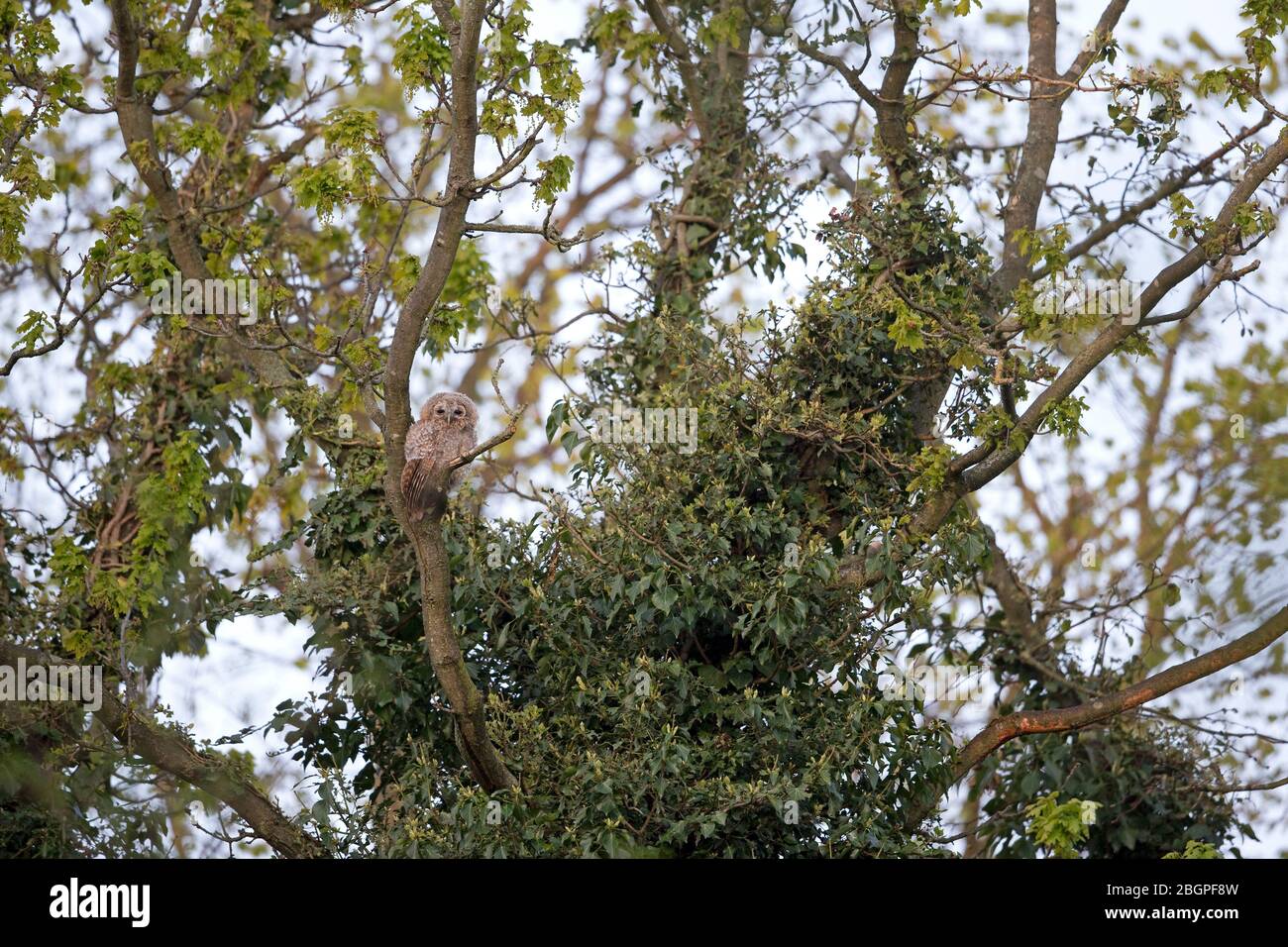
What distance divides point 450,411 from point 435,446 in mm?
346

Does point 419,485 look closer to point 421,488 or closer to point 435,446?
point 421,488

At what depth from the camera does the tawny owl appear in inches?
285

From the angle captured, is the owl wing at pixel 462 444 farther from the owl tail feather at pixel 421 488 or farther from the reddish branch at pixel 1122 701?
the reddish branch at pixel 1122 701

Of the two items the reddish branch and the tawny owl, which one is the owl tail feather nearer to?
the tawny owl

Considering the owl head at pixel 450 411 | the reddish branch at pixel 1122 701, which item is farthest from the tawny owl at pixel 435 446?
the reddish branch at pixel 1122 701

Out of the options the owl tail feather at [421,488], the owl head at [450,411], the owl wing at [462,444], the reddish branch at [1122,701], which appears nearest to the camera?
the owl tail feather at [421,488]

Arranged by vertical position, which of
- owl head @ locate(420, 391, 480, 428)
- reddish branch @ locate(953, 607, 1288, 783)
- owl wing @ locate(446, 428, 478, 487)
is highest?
owl head @ locate(420, 391, 480, 428)

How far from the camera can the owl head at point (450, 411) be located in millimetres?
8227

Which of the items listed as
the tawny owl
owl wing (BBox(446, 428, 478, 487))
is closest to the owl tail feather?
the tawny owl

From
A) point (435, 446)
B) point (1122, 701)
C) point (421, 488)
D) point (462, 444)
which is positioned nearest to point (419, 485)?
point (421, 488)

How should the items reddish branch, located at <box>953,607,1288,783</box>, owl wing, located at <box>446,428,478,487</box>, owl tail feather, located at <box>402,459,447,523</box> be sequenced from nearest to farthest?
owl tail feather, located at <box>402,459,447,523</box> < owl wing, located at <box>446,428,478,487</box> < reddish branch, located at <box>953,607,1288,783</box>

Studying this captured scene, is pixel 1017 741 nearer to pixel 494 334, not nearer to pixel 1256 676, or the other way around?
pixel 494 334

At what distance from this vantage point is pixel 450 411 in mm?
8258
